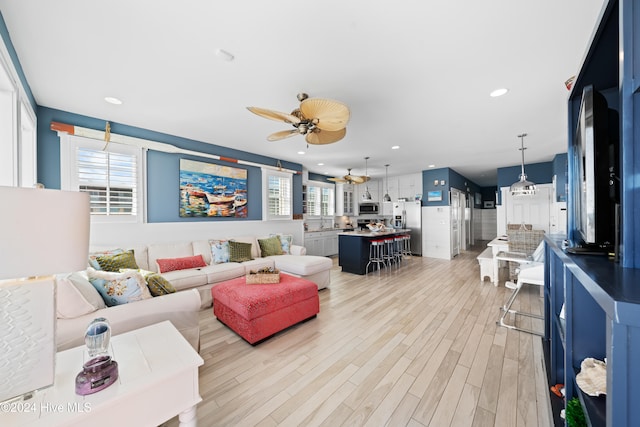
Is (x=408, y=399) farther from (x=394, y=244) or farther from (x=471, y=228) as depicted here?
(x=471, y=228)

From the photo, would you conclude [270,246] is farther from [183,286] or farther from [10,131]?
[10,131]

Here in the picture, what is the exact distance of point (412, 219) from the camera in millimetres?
7773

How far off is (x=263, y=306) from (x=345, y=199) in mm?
6343

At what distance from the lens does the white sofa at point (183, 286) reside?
1618 millimetres

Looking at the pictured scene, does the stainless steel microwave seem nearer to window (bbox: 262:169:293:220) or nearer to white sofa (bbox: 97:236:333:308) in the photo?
window (bbox: 262:169:293:220)

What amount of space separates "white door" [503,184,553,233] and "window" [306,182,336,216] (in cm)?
515

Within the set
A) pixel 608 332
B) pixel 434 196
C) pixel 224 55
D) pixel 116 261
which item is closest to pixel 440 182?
pixel 434 196

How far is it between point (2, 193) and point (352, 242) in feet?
16.6

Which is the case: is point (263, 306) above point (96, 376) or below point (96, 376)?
below

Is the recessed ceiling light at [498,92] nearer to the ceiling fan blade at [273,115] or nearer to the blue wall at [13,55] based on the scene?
the ceiling fan blade at [273,115]

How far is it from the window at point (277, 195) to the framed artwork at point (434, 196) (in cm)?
433

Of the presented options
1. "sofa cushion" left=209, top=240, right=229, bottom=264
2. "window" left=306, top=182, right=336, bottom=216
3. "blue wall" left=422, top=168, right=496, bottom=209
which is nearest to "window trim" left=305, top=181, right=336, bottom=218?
"window" left=306, top=182, right=336, bottom=216

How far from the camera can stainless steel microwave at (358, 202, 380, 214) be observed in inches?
332

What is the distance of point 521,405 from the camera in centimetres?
166
